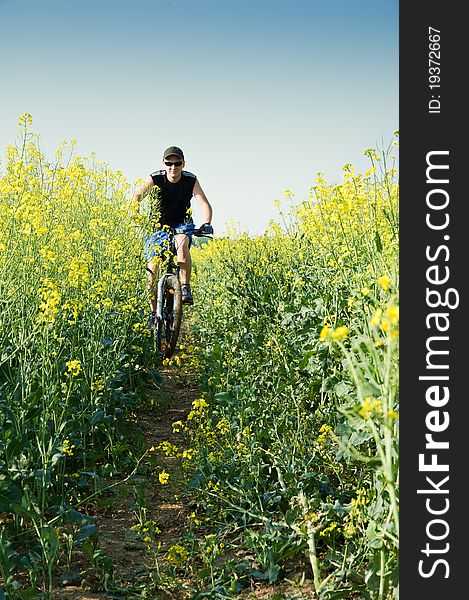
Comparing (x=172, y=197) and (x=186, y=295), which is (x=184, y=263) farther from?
(x=172, y=197)

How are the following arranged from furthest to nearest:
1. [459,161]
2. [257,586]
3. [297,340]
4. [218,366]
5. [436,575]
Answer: [218,366]
[297,340]
[257,586]
[459,161]
[436,575]

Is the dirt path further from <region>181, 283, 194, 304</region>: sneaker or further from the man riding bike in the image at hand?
the man riding bike

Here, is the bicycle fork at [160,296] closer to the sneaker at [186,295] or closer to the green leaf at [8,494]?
the sneaker at [186,295]

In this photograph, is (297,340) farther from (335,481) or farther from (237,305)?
(237,305)

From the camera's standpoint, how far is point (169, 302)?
6.83 meters

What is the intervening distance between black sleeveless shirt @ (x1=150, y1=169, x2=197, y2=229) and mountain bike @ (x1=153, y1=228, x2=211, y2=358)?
8.0 inches

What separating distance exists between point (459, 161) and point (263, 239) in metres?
5.45

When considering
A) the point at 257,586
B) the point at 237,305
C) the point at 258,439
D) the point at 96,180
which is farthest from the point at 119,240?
the point at 257,586

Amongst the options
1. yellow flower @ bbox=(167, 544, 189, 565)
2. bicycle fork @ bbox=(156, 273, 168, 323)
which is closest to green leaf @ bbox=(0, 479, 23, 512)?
yellow flower @ bbox=(167, 544, 189, 565)

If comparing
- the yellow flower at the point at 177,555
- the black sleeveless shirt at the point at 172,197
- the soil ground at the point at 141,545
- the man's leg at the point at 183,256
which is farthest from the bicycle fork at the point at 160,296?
the yellow flower at the point at 177,555

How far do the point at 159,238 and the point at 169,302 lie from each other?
646 mm

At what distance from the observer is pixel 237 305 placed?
650cm

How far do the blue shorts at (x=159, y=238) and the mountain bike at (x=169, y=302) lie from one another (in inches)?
1.4

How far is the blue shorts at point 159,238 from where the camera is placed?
6492 mm
